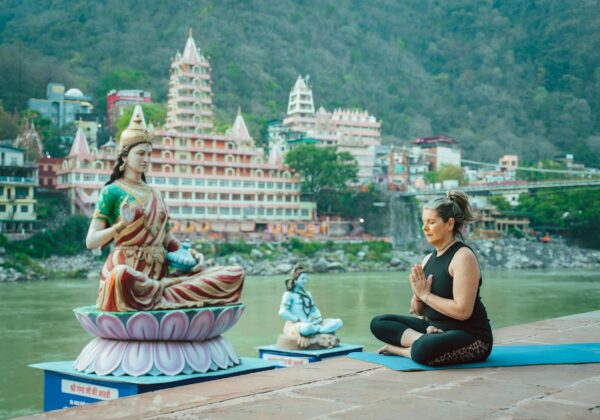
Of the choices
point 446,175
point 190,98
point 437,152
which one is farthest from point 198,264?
point 437,152

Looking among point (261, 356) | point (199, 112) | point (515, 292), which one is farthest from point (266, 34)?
point (261, 356)

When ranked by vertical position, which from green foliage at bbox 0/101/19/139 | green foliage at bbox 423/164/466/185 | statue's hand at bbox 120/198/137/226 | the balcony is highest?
green foliage at bbox 0/101/19/139

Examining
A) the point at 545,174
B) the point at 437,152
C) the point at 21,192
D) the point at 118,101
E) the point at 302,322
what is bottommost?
the point at 302,322

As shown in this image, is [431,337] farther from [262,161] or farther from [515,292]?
[262,161]

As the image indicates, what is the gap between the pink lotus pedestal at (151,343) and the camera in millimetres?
4676

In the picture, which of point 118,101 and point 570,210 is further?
point 118,101

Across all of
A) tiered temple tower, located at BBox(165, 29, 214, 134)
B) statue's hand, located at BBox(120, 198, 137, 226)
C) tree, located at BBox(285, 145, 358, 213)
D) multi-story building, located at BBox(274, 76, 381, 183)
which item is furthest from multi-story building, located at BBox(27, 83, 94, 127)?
statue's hand, located at BBox(120, 198, 137, 226)

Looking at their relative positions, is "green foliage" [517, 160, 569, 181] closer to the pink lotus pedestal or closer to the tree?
the tree

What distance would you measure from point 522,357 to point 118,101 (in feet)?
160

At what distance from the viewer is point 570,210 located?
44219 mm

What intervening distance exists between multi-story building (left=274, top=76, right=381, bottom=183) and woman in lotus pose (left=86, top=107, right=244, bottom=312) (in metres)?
→ 44.4

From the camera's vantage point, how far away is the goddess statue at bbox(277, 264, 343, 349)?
20.4 ft

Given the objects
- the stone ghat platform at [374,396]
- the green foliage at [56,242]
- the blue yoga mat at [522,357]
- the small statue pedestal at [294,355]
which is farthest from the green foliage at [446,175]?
the stone ghat platform at [374,396]

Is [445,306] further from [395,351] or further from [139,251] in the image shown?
[139,251]
